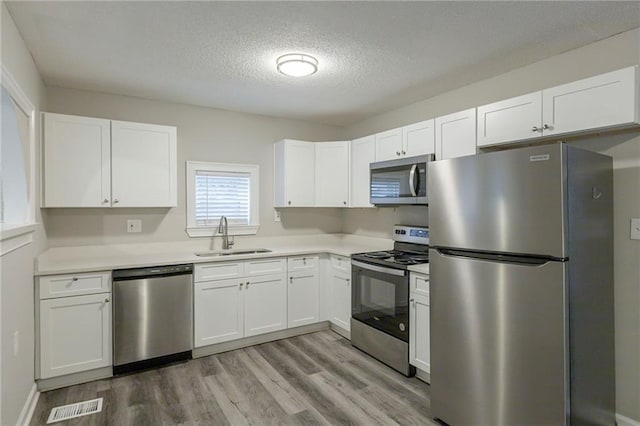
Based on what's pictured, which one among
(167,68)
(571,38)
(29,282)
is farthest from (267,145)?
(571,38)

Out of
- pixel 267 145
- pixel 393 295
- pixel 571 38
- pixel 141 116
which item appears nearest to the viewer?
pixel 571 38

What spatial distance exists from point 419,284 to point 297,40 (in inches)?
75.9

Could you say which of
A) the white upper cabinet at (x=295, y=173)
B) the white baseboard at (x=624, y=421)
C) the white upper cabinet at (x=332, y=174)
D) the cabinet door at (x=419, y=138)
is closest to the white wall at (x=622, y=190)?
the white baseboard at (x=624, y=421)

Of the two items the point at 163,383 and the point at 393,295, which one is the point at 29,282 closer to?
the point at 163,383

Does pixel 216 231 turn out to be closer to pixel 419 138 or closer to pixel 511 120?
pixel 419 138

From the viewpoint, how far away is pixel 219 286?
11.0 feet

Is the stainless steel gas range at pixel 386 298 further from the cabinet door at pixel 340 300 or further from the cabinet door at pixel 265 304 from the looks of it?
the cabinet door at pixel 265 304

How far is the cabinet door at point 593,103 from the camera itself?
78.9 inches

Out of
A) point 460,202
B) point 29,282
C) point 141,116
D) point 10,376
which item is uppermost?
point 141,116

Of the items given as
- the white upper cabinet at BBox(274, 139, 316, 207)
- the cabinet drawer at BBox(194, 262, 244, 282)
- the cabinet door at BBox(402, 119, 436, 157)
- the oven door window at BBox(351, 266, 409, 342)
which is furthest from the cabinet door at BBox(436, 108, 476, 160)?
the cabinet drawer at BBox(194, 262, 244, 282)

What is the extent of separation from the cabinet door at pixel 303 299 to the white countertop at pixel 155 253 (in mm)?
267

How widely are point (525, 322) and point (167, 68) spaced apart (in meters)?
2.95

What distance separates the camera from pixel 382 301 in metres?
3.12

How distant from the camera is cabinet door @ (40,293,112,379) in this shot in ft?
8.66
